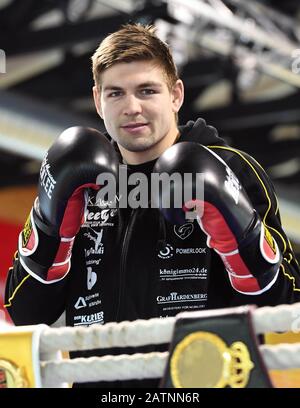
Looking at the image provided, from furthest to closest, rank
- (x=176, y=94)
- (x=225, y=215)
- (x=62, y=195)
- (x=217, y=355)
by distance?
1. (x=176, y=94)
2. (x=62, y=195)
3. (x=225, y=215)
4. (x=217, y=355)

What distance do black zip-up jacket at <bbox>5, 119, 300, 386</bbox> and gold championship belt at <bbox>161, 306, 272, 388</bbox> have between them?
631 mm

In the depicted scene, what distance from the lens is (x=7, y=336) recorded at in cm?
108

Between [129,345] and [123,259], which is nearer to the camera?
[129,345]

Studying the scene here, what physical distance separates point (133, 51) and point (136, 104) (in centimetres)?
11

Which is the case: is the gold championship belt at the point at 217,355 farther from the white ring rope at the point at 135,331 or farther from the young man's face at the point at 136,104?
the young man's face at the point at 136,104

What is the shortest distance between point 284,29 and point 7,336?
15.1ft

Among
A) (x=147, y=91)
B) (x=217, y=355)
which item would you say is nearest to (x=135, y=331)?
(x=217, y=355)

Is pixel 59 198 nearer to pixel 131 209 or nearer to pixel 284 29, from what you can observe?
pixel 131 209

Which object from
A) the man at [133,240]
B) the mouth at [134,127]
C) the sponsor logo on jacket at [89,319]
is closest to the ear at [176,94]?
the man at [133,240]

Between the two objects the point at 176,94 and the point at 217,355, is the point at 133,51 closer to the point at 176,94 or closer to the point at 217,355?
the point at 176,94

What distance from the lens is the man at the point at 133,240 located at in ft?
5.02

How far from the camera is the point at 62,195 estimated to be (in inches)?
58.0

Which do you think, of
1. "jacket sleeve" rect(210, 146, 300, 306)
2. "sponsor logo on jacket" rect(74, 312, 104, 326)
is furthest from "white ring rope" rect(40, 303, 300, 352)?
"sponsor logo on jacket" rect(74, 312, 104, 326)

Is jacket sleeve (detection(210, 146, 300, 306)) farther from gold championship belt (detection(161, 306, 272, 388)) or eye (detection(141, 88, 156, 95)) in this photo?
gold championship belt (detection(161, 306, 272, 388))
